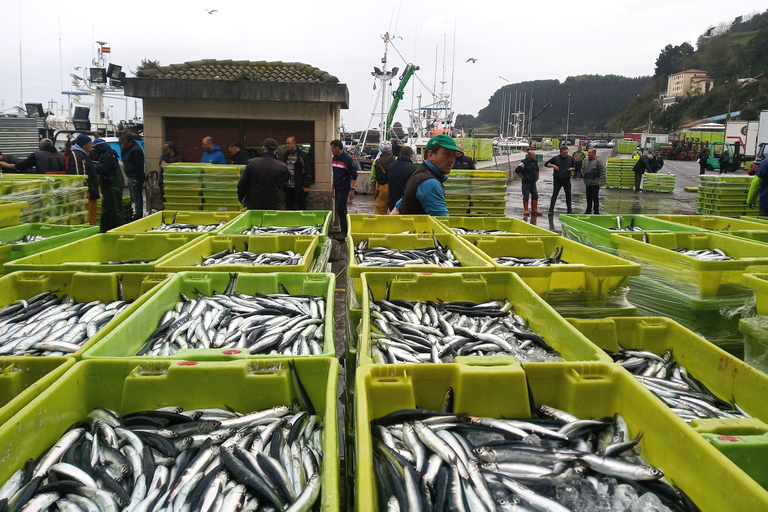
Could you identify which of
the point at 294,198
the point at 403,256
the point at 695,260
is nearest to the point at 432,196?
the point at 403,256

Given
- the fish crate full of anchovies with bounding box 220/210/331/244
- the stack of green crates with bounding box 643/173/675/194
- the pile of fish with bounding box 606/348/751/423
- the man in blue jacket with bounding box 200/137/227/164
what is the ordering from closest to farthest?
1. the pile of fish with bounding box 606/348/751/423
2. the fish crate full of anchovies with bounding box 220/210/331/244
3. the man in blue jacket with bounding box 200/137/227/164
4. the stack of green crates with bounding box 643/173/675/194

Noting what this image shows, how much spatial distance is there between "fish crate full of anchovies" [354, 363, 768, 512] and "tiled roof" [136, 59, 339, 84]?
35.3 feet

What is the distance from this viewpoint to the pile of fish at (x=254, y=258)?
16.8 feet

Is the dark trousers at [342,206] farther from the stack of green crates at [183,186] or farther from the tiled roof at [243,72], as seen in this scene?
the stack of green crates at [183,186]

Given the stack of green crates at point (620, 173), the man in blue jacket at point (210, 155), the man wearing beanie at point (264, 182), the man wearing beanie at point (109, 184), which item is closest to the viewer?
the man wearing beanie at point (264, 182)

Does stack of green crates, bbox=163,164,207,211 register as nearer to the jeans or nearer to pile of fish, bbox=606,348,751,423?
the jeans

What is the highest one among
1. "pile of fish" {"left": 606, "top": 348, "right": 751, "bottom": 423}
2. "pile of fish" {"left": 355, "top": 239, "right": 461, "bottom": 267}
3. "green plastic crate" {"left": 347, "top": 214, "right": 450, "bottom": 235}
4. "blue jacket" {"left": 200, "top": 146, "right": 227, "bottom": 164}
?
"blue jacket" {"left": 200, "top": 146, "right": 227, "bottom": 164}

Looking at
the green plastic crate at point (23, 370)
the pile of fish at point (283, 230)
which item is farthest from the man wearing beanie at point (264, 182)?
the green plastic crate at point (23, 370)

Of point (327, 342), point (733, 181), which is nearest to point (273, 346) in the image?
point (327, 342)

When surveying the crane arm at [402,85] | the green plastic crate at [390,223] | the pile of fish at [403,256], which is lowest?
the pile of fish at [403,256]

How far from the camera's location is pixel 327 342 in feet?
9.41

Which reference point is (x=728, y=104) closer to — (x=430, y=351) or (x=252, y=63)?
(x=252, y=63)

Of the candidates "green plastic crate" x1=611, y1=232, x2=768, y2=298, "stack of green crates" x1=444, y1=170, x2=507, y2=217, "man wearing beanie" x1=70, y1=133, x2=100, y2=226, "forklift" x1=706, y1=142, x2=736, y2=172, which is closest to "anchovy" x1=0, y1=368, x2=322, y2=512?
"green plastic crate" x1=611, y1=232, x2=768, y2=298

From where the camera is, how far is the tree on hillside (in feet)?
448
